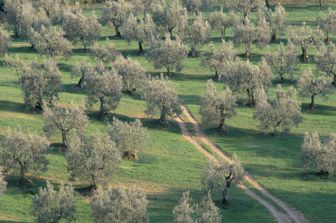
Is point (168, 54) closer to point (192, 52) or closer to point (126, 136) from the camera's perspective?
point (192, 52)

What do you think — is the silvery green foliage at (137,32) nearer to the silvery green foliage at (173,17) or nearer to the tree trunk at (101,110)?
the silvery green foliage at (173,17)

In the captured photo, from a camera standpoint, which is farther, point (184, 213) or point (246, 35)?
point (246, 35)

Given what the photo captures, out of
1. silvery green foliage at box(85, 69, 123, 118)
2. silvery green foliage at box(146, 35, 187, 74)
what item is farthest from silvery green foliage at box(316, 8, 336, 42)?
silvery green foliage at box(85, 69, 123, 118)

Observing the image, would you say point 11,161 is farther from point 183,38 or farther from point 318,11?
point 318,11

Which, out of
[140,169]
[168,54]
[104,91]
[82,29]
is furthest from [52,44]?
[140,169]

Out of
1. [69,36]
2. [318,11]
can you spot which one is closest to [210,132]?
[69,36]
